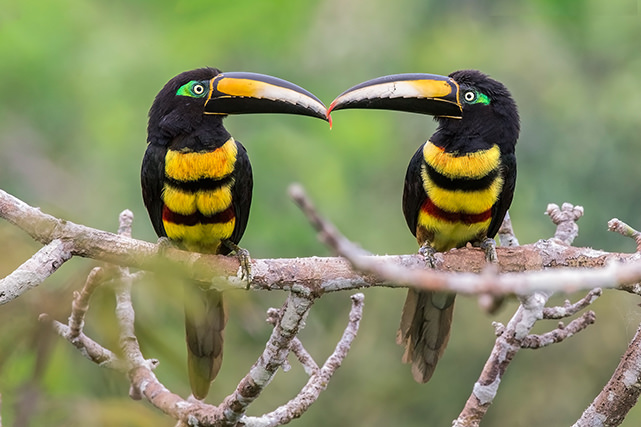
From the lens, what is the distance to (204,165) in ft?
12.4

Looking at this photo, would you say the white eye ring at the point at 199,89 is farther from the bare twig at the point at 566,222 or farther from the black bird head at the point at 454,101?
the bare twig at the point at 566,222

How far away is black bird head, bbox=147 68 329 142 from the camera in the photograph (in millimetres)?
3766

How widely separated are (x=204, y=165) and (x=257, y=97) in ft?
1.31

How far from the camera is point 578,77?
7.76m

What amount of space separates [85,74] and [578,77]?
15.2 feet

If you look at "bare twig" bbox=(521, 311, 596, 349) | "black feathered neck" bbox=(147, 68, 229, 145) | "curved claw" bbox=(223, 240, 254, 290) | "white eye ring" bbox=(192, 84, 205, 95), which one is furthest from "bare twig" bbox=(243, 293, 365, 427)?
"white eye ring" bbox=(192, 84, 205, 95)

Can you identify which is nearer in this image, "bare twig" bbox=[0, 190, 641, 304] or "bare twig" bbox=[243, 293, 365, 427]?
"bare twig" bbox=[0, 190, 641, 304]

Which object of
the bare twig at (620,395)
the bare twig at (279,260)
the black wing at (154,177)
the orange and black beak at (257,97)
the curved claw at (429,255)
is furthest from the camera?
the black wing at (154,177)

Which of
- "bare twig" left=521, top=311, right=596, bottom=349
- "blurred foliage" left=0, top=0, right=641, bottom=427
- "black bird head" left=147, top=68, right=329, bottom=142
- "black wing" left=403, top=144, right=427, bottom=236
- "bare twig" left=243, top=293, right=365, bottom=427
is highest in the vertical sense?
"blurred foliage" left=0, top=0, right=641, bottom=427

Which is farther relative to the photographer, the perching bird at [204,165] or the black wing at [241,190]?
the black wing at [241,190]

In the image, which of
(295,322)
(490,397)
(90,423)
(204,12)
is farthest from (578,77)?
(90,423)

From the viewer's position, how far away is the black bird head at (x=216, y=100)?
3.77m

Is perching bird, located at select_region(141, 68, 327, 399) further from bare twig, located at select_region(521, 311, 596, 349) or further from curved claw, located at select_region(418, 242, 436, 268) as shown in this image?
bare twig, located at select_region(521, 311, 596, 349)

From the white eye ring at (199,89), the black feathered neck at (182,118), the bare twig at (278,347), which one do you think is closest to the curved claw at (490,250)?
the bare twig at (278,347)
